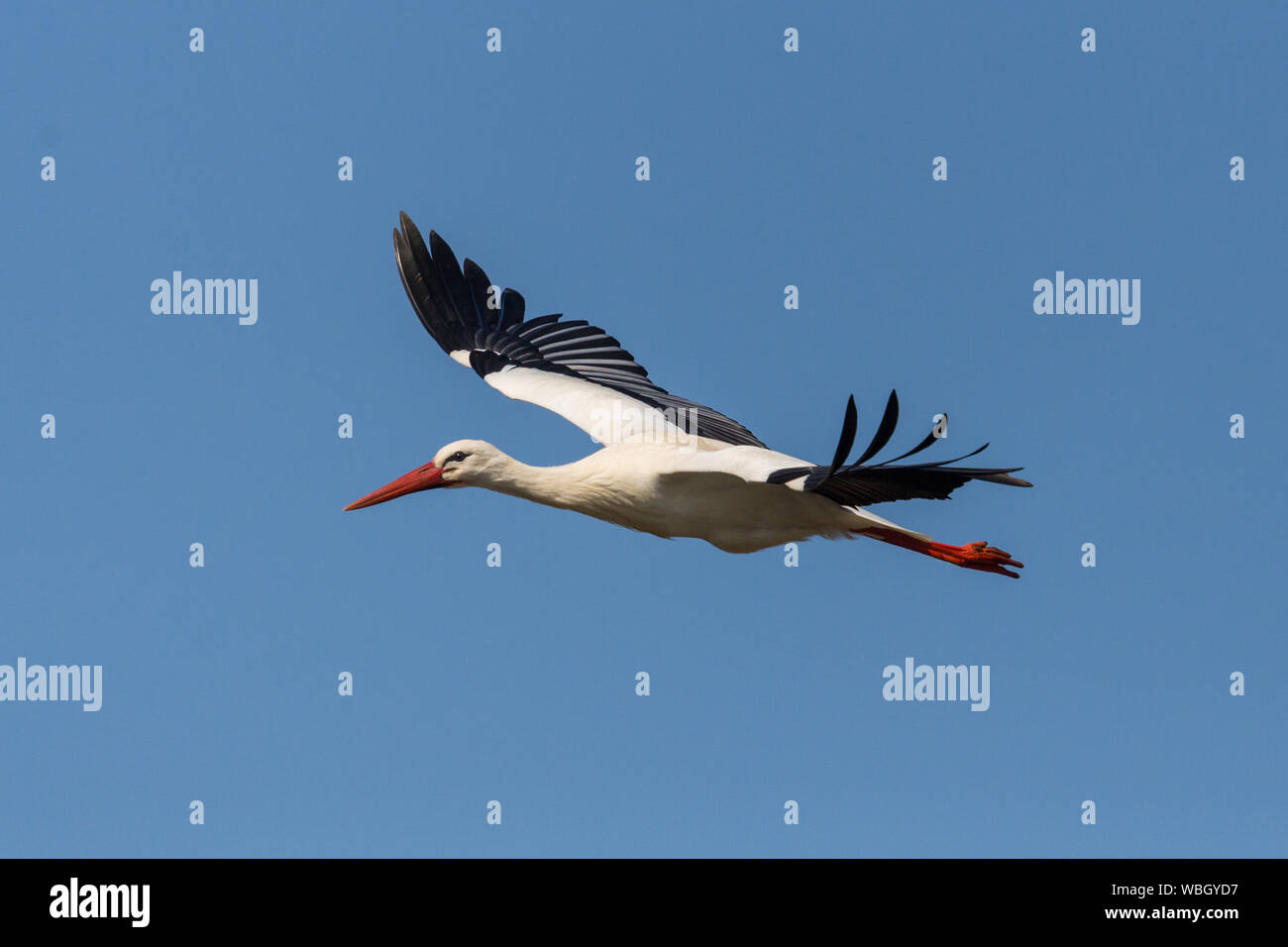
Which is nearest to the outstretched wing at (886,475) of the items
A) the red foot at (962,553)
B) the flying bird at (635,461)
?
the flying bird at (635,461)

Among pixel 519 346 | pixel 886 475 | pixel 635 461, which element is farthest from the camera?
pixel 519 346

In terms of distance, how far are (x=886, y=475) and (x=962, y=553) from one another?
220cm

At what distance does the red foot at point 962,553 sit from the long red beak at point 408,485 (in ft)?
9.44

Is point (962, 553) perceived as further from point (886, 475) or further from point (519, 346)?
point (519, 346)

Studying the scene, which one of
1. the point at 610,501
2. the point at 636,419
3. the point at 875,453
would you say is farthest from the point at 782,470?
the point at 636,419

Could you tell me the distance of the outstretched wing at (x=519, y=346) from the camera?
11.5 metres

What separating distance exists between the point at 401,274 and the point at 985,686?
562cm

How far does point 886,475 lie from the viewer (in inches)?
327

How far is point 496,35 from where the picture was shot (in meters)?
11.8

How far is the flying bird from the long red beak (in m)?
0.01

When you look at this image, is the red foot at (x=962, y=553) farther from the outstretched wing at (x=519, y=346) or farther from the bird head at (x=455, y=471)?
the bird head at (x=455, y=471)

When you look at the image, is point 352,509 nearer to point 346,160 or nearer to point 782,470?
point 346,160

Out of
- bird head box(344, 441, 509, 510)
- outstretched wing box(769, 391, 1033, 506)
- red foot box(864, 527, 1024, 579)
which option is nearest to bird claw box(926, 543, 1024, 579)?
red foot box(864, 527, 1024, 579)

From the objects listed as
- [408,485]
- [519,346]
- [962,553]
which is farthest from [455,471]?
[962,553]
